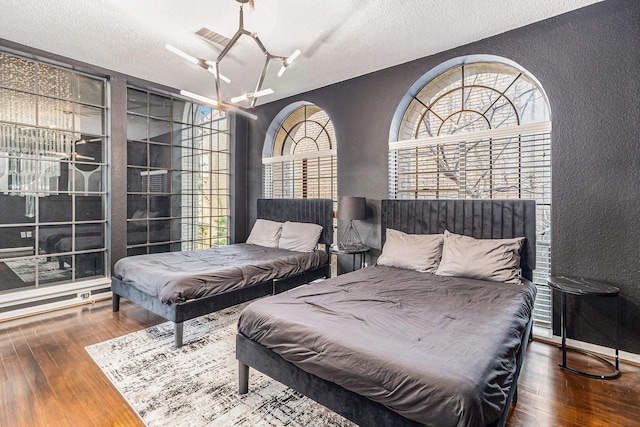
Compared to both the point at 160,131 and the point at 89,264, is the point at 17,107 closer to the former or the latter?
the point at 160,131

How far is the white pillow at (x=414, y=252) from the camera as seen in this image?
3146 millimetres

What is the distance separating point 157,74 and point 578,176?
4776mm

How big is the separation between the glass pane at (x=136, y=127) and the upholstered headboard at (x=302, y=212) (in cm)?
193

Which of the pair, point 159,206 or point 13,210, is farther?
point 159,206

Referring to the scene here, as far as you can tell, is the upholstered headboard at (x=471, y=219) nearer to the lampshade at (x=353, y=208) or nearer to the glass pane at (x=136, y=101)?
the lampshade at (x=353, y=208)

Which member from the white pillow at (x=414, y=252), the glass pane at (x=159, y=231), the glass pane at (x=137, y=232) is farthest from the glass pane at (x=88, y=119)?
the white pillow at (x=414, y=252)

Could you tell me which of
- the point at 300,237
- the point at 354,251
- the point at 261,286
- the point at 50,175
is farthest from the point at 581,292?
the point at 50,175

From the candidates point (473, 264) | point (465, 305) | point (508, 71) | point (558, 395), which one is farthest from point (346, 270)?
point (508, 71)

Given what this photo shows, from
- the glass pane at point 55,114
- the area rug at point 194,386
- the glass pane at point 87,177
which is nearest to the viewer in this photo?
the area rug at point 194,386

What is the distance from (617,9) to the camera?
2609 millimetres

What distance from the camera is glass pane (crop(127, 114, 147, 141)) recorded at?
436 centimetres

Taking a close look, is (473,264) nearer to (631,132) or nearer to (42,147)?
(631,132)

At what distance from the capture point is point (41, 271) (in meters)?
3.71

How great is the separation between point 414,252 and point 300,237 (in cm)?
167
